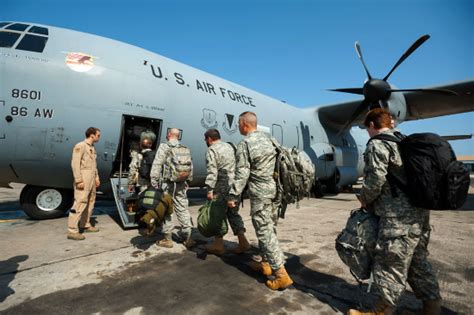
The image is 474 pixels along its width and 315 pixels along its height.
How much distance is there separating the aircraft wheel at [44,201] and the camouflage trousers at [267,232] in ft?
18.6

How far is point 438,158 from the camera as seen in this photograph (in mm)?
2324

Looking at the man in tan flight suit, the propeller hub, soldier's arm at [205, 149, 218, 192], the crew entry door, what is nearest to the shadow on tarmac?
the man in tan flight suit

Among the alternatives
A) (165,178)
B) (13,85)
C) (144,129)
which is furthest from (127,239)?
(13,85)

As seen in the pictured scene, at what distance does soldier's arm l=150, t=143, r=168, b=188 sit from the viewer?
4883 mm

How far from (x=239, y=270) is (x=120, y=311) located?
1.63 m

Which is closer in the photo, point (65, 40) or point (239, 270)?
point (239, 270)

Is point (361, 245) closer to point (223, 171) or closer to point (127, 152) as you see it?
point (223, 171)

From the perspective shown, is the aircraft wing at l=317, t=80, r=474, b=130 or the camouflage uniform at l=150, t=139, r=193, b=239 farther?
the aircraft wing at l=317, t=80, r=474, b=130

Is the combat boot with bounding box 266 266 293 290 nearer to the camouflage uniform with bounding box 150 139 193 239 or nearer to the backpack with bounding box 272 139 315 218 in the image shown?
the backpack with bounding box 272 139 315 218

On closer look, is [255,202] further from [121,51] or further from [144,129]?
[121,51]

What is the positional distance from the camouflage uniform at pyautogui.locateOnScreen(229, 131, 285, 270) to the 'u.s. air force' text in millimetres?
4874

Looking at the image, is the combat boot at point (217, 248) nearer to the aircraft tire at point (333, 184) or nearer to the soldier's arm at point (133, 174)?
the soldier's arm at point (133, 174)

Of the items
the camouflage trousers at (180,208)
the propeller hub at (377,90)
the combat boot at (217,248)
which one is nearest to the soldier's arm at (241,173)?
the combat boot at (217,248)

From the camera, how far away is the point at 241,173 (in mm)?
3393
